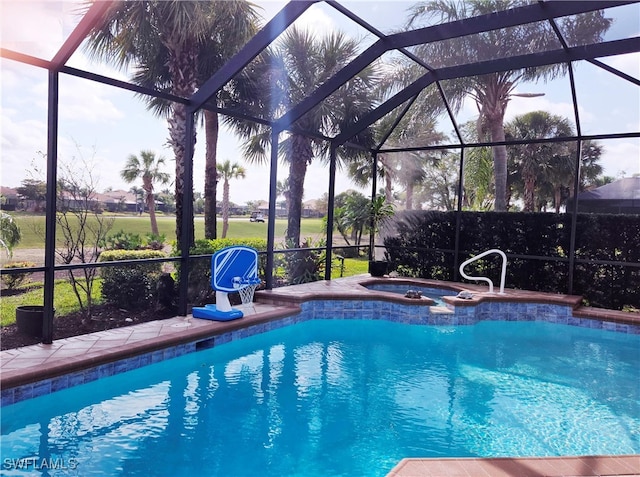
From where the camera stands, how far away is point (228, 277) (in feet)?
19.7

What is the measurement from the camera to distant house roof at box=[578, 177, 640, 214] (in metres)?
13.6

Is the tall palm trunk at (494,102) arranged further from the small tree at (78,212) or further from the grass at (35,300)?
the grass at (35,300)

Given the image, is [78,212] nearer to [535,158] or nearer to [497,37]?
[497,37]

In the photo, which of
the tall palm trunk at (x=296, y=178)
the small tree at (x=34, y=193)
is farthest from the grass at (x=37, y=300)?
the tall palm trunk at (x=296, y=178)

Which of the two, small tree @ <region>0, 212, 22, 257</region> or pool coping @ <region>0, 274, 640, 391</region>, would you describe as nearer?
pool coping @ <region>0, 274, 640, 391</region>

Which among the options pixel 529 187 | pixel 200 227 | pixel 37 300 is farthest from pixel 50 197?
pixel 200 227

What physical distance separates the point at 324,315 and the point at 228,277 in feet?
6.89

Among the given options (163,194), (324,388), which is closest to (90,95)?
(324,388)

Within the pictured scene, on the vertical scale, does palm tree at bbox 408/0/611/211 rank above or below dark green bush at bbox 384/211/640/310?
above

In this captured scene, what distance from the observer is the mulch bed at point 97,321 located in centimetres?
575

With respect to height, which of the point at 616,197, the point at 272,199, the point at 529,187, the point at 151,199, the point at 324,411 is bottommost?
the point at 324,411

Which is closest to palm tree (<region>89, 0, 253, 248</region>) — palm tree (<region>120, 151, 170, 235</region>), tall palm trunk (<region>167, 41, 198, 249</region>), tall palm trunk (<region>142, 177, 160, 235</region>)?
tall palm trunk (<region>167, 41, 198, 249</region>)

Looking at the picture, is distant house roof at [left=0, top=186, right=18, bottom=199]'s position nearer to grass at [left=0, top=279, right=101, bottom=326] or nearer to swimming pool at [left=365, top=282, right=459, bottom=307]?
grass at [left=0, top=279, right=101, bottom=326]

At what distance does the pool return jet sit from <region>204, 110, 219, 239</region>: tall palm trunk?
4.36 metres
